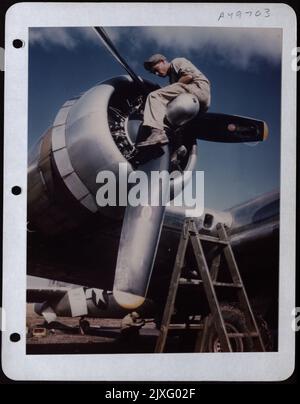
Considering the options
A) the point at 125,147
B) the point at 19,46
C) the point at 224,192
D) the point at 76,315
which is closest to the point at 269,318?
the point at 224,192

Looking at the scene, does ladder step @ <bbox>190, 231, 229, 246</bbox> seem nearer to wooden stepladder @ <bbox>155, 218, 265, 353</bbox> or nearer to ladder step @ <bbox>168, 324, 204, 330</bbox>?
wooden stepladder @ <bbox>155, 218, 265, 353</bbox>

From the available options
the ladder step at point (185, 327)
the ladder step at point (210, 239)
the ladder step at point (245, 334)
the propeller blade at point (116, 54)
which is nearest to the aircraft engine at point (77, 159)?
the propeller blade at point (116, 54)

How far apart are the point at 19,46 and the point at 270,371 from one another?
1758 mm

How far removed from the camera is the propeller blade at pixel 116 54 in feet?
6.60

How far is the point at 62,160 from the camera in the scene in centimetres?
205

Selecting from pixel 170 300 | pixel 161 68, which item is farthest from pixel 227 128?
pixel 170 300

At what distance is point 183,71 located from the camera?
2.04 meters

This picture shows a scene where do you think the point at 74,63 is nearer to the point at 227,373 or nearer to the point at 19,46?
A: the point at 19,46

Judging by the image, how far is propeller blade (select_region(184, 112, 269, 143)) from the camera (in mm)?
2061

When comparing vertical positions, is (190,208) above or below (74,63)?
below

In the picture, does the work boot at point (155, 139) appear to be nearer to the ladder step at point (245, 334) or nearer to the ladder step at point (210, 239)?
the ladder step at point (210, 239)

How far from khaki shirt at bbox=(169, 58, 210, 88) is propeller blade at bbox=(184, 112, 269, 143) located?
0.52ft

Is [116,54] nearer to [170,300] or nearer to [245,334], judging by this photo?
[170,300]

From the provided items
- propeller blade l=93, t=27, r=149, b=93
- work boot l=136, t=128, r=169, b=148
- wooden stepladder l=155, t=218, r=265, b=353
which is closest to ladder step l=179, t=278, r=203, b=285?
wooden stepladder l=155, t=218, r=265, b=353
